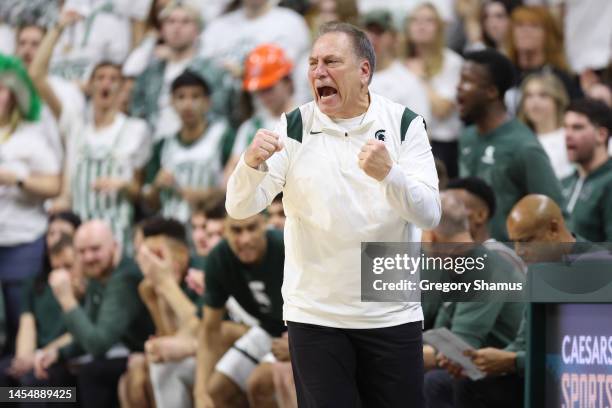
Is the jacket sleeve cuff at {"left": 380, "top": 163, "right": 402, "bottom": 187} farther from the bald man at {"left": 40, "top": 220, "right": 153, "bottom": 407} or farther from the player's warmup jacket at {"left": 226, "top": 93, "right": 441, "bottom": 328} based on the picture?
the bald man at {"left": 40, "top": 220, "right": 153, "bottom": 407}

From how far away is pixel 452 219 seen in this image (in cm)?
612

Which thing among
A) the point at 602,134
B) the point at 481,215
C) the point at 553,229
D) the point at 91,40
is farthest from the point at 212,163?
the point at 553,229

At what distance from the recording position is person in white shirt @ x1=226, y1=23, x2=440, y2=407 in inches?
170

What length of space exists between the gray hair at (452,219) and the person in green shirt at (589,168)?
103cm

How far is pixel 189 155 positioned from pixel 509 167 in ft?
8.68

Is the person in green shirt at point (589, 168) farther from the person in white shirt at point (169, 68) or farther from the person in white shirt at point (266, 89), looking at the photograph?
the person in white shirt at point (169, 68)

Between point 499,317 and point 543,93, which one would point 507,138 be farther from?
point 499,317

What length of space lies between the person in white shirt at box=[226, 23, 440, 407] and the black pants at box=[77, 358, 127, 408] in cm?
319

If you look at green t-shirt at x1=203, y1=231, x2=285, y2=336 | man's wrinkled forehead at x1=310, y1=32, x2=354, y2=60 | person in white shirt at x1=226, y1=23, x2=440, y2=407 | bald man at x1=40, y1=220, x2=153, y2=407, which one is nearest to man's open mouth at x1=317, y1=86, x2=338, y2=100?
person in white shirt at x1=226, y1=23, x2=440, y2=407

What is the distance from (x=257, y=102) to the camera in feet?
28.9

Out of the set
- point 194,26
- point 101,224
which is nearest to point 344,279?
point 101,224

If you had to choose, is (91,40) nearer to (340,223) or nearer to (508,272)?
(508,272)

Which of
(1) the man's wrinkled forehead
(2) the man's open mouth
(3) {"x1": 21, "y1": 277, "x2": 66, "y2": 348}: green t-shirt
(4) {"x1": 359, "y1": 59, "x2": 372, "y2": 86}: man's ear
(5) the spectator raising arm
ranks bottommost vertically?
(3) {"x1": 21, "y1": 277, "x2": 66, "y2": 348}: green t-shirt

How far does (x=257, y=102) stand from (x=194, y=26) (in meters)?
1.10
